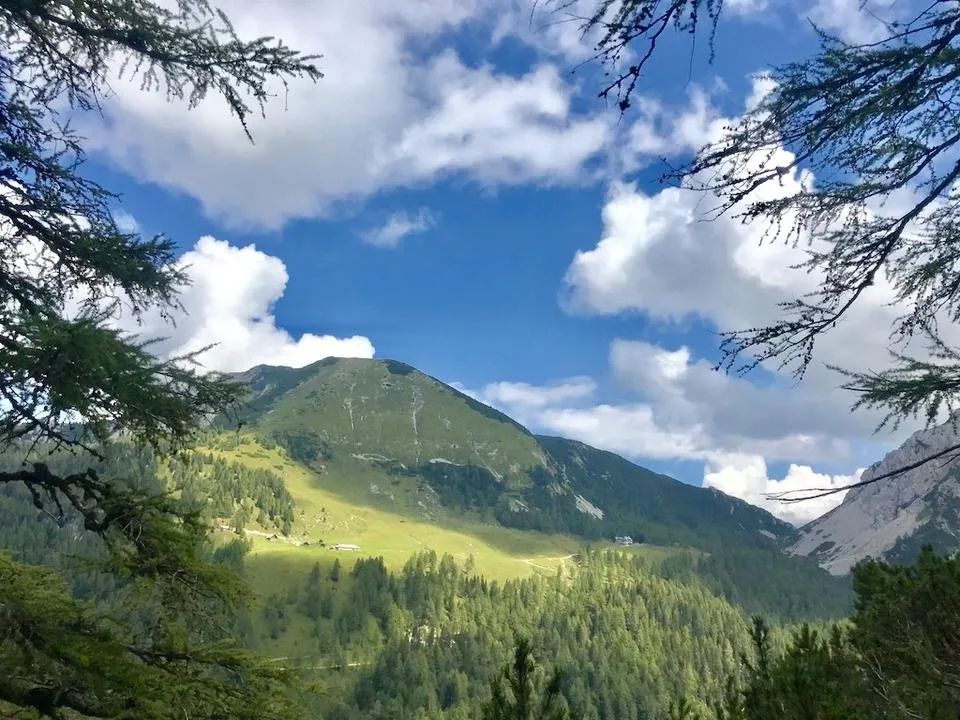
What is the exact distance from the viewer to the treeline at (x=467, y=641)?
123 m

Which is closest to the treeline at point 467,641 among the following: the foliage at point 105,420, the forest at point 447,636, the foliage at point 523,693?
the forest at point 447,636

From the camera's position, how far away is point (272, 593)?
560 ft

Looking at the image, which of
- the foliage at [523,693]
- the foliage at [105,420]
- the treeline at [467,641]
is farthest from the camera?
the treeline at [467,641]


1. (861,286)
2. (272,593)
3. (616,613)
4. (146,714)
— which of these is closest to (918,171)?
(861,286)

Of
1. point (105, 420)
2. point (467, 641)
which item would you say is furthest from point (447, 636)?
point (105, 420)

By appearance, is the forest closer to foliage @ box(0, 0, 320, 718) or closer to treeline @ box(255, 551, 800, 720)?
treeline @ box(255, 551, 800, 720)

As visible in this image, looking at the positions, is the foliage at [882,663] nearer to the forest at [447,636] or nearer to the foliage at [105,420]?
the foliage at [105,420]

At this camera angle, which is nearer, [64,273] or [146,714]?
[146,714]

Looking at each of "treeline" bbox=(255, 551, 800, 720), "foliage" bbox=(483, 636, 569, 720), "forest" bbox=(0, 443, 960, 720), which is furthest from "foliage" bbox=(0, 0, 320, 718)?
"treeline" bbox=(255, 551, 800, 720)

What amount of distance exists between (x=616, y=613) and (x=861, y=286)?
202 meters

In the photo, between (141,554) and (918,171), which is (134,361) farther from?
(918,171)

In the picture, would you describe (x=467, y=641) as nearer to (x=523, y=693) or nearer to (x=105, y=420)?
(x=523, y=693)

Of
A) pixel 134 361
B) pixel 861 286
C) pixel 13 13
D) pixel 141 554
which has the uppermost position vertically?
pixel 13 13

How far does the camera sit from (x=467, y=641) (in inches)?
5866
